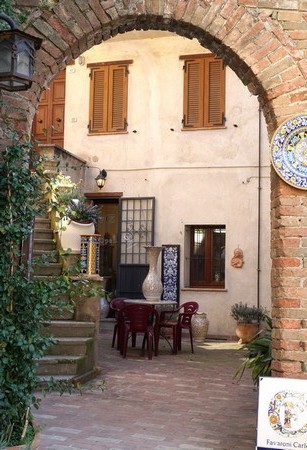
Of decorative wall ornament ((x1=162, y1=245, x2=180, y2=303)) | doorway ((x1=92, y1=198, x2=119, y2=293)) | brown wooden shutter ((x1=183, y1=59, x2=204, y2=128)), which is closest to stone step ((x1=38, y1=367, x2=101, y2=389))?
decorative wall ornament ((x1=162, y1=245, x2=180, y2=303))

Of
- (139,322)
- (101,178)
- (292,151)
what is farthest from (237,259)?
(292,151)

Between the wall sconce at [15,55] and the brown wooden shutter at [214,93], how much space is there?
9900 mm

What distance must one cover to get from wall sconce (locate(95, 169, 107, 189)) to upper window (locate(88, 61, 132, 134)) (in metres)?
1.03

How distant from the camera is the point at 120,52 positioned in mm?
13797

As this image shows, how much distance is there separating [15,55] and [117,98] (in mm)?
10716

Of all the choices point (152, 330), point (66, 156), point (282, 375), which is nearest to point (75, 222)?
point (152, 330)

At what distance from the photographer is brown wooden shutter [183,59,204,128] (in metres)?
13.0

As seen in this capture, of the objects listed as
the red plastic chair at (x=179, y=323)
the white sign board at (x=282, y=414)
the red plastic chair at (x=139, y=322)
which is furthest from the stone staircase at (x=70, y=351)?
the white sign board at (x=282, y=414)

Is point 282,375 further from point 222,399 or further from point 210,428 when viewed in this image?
point 222,399

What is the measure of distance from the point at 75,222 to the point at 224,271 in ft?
15.0

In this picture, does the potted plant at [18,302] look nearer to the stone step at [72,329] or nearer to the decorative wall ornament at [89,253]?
the stone step at [72,329]

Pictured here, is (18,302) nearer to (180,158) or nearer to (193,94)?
(180,158)

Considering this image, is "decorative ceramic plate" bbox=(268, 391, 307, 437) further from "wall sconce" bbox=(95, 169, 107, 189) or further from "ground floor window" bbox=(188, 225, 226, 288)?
"wall sconce" bbox=(95, 169, 107, 189)

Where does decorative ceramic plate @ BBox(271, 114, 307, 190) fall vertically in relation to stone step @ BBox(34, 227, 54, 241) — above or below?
above
